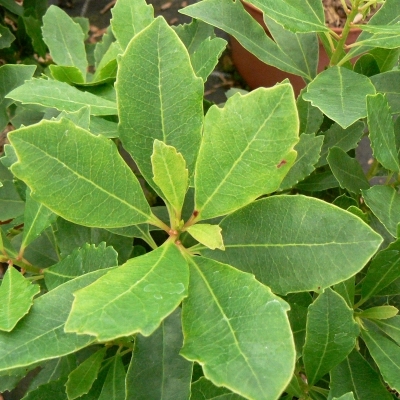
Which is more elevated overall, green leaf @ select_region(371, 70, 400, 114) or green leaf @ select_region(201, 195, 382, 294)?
green leaf @ select_region(371, 70, 400, 114)

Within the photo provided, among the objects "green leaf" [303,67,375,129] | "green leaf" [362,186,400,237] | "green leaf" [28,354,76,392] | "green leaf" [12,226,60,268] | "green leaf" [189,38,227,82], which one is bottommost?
"green leaf" [28,354,76,392]

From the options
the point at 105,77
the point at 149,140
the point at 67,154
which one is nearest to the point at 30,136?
the point at 67,154

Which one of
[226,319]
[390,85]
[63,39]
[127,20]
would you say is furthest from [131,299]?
[63,39]

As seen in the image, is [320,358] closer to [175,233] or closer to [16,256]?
[175,233]

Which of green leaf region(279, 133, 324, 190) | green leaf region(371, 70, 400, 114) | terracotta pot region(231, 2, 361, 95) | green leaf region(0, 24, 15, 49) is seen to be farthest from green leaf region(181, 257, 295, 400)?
terracotta pot region(231, 2, 361, 95)

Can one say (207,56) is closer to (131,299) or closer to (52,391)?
(131,299)

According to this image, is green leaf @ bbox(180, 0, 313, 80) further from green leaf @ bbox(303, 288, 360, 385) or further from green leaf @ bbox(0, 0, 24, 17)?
green leaf @ bbox(0, 0, 24, 17)

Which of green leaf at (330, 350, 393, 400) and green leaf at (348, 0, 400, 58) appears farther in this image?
green leaf at (348, 0, 400, 58)
